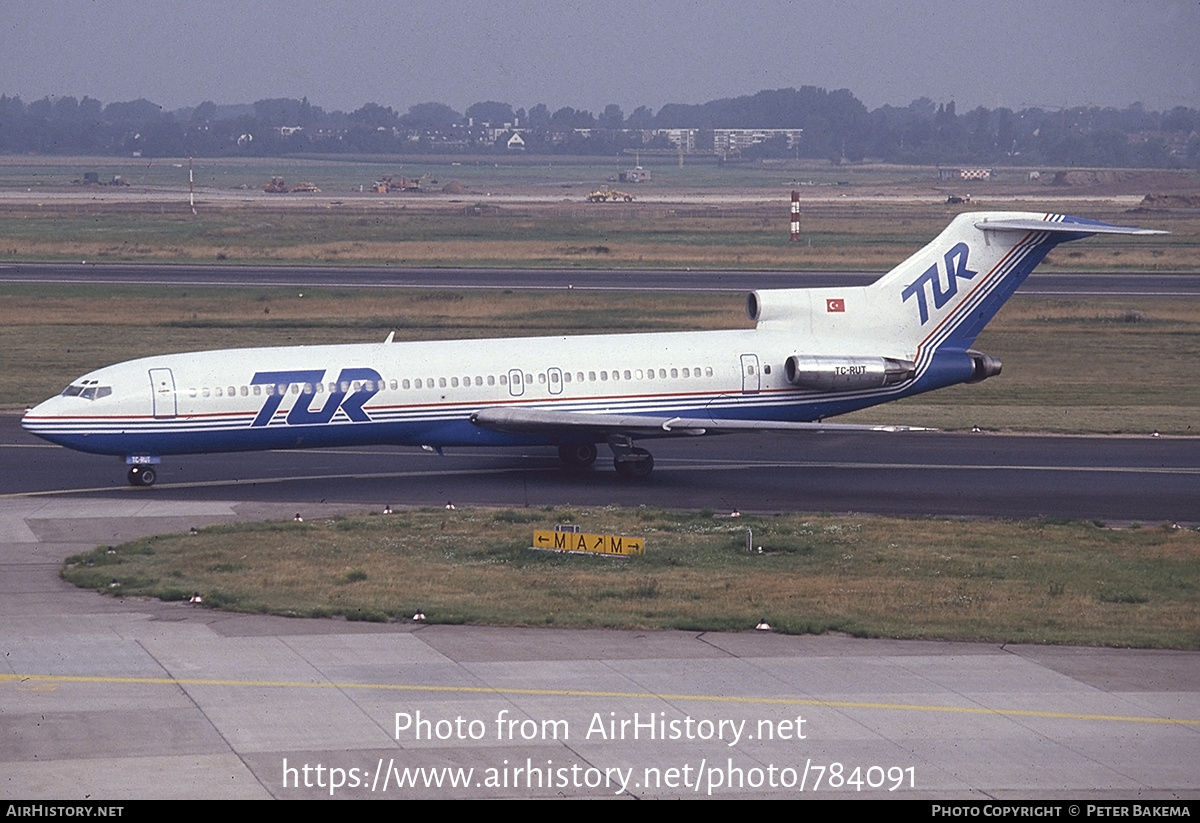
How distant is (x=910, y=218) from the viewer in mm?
129875

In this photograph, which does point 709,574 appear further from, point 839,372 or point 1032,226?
point 1032,226

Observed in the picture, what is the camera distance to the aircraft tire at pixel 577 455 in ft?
118

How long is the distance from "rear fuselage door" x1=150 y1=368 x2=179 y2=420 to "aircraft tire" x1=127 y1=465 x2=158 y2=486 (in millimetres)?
1587

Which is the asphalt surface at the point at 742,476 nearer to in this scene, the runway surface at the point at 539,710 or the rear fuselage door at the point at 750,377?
the rear fuselage door at the point at 750,377

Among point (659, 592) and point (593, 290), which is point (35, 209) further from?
point (659, 592)

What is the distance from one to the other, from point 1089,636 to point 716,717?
6936 millimetres

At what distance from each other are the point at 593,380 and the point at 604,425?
5.26ft

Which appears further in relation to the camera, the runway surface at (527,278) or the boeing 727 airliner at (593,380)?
the runway surface at (527,278)

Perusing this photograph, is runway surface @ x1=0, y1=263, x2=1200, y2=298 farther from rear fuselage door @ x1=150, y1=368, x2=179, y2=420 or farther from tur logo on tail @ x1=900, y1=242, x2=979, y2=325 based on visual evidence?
rear fuselage door @ x1=150, y1=368, x2=179, y2=420

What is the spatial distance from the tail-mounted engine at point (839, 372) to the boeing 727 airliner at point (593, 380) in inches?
1.6

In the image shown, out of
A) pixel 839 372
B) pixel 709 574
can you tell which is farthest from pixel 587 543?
pixel 839 372

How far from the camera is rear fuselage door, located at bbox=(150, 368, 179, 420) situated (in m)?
32.5

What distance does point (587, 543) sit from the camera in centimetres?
2644

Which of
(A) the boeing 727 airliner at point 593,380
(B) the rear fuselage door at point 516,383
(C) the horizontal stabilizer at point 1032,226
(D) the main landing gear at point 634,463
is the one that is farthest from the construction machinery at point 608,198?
(D) the main landing gear at point 634,463
